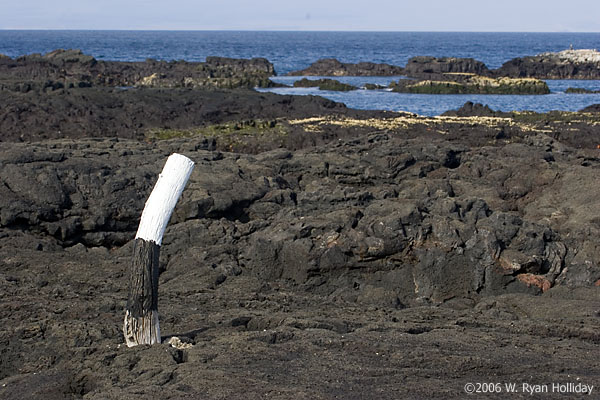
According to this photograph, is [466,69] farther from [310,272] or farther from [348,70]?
[310,272]

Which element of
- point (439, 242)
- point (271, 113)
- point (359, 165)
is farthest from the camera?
point (271, 113)

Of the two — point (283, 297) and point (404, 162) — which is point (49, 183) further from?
point (404, 162)

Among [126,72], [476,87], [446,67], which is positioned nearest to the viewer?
[476,87]

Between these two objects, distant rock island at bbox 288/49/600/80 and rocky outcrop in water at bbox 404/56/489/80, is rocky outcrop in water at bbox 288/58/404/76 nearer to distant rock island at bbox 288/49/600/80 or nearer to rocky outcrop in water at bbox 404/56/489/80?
distant rock island at bbox 288/49/600/80

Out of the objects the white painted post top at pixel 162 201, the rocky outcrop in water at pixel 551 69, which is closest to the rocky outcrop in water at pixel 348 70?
the rocky outcrop in water at pixel 551 69

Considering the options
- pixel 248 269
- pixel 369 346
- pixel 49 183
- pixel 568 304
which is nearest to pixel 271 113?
pixel 49 183

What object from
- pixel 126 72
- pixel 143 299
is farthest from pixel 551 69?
pixel 143 299

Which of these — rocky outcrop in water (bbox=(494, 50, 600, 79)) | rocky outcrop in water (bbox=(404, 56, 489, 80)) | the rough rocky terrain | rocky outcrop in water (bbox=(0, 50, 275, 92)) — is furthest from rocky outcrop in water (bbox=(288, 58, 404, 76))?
the rough rocky terrain

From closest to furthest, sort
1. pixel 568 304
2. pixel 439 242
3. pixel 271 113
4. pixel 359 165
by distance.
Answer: pixel 568 304 → pixel 439 242 → pixel 359 165 → pixel 271 113

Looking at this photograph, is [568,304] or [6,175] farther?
[6,175]

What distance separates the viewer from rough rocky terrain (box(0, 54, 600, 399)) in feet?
23.3

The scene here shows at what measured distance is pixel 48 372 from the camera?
291 inches

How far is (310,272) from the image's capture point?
12.2 meters

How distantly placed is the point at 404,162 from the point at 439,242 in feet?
27.7
